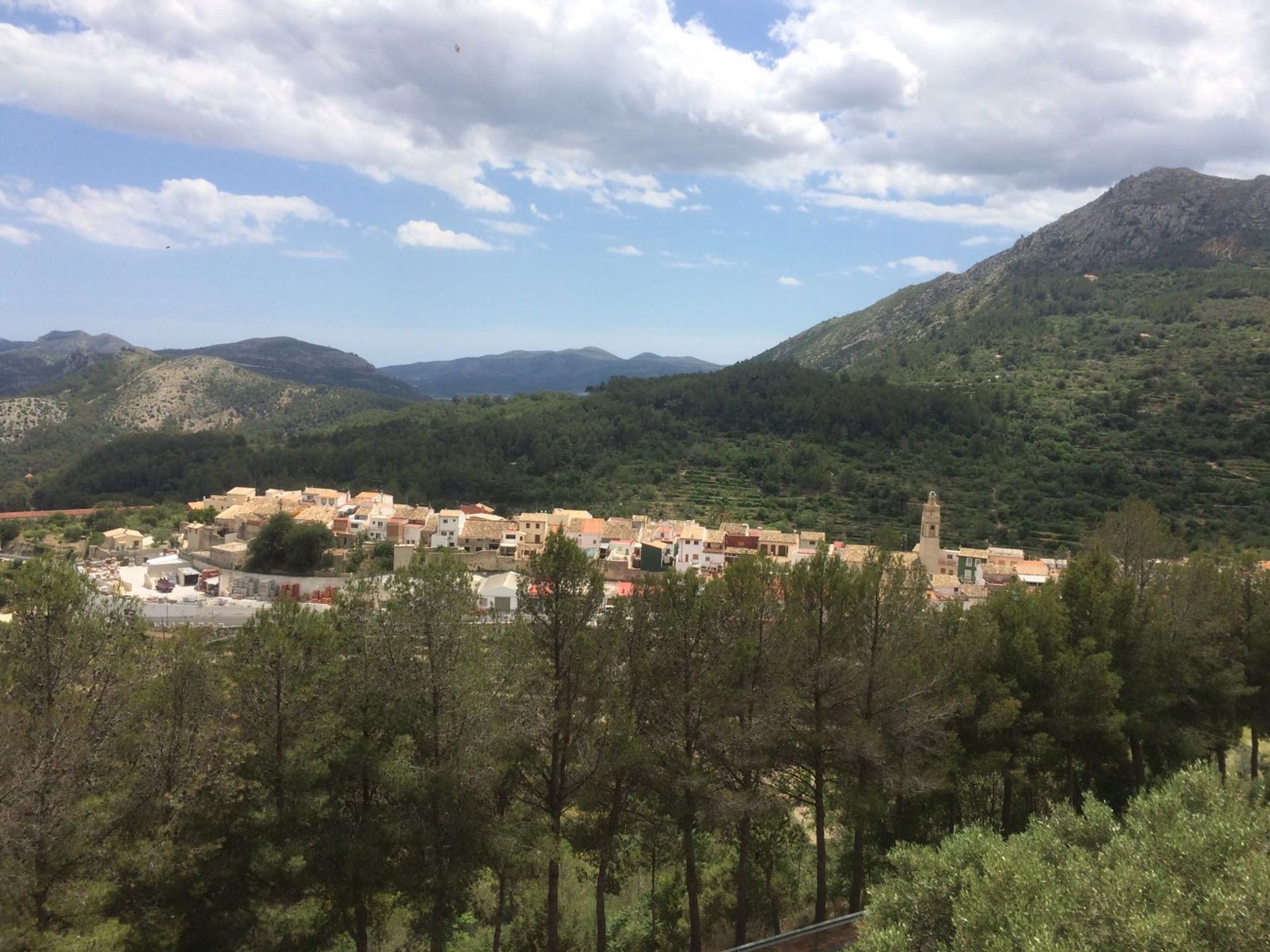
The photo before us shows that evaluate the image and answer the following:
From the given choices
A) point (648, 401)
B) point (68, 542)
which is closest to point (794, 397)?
point (648, 401)

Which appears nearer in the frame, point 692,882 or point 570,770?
point 570,770

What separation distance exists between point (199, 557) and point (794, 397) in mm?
49450

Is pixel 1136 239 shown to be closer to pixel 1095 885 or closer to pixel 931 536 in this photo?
pixel 931 536

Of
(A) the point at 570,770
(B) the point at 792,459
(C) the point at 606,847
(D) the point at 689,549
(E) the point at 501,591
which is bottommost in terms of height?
(E) the point at 501,591

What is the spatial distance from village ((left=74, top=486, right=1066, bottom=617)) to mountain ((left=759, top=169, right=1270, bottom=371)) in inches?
3022

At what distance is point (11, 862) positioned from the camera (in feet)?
21.5

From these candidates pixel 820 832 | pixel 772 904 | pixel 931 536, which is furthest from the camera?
pixel 931 536

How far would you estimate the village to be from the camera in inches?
1355

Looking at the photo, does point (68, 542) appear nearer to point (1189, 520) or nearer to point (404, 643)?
point (404, 643)

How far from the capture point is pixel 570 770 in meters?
9.13

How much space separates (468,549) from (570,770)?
33.1 meters

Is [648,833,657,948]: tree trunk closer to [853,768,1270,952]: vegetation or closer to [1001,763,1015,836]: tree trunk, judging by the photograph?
[853,768,1270,952]: vegetation

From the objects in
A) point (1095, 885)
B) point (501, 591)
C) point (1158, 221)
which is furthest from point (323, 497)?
point (1158, 221)

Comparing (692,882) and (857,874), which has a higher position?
(692,882)
